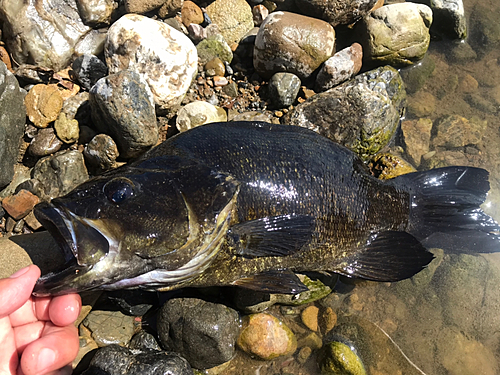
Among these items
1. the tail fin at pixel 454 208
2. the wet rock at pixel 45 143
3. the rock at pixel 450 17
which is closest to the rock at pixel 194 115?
the wet rock at pixel 45 143

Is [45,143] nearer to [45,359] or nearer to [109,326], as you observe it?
[109,326]

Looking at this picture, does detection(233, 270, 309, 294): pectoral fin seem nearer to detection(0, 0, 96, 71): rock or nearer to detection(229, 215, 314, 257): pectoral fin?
detection(229, 215, 314, 257): pectoral fin

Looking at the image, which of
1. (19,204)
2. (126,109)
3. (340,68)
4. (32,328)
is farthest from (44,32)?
(340,68)

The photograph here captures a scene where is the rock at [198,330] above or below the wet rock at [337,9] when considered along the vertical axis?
below

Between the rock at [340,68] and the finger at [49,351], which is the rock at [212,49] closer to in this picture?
the rock at [340,68]

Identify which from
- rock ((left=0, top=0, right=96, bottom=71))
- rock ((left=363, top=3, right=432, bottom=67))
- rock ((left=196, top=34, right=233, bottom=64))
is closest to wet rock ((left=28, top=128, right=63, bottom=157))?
rock ((left=0, top=0, right=96, bottom=71))
